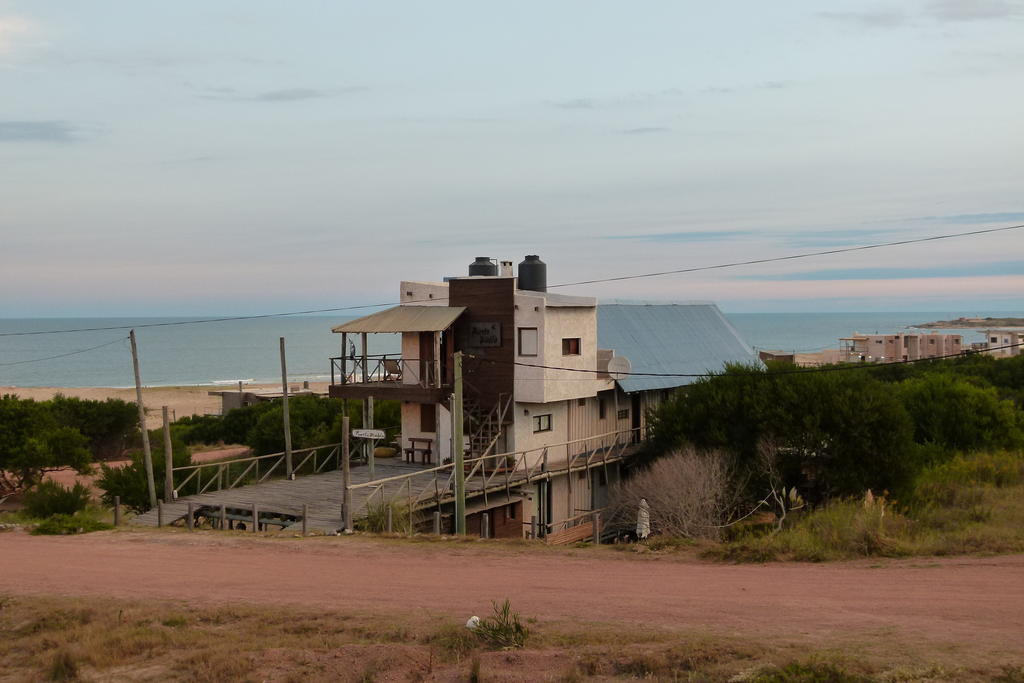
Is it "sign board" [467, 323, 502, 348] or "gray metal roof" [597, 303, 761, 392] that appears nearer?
"sign board" [467, 323, 502, 348]

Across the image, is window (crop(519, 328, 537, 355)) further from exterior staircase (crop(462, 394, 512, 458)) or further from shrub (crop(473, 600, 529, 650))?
shrub (crop(473, 600, 529, 650))

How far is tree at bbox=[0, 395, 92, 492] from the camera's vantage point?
124ft

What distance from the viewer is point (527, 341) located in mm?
30531

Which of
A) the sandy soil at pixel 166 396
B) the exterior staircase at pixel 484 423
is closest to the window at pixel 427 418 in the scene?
the exterior staircase at pixel 484 423

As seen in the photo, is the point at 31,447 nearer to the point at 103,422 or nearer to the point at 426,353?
the point at 103,422

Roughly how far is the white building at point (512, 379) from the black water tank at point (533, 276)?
0.05m

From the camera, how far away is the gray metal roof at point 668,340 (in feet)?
114

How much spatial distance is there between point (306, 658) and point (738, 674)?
5.38m

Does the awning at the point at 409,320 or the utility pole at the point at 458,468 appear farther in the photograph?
the awning at the point at 409,320

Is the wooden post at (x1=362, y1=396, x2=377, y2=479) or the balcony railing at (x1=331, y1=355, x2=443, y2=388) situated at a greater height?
the balcony railing at (x1=331, y1=355, x2=443, y2=388)

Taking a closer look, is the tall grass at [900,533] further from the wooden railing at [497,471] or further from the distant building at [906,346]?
the distant building at [906,346]

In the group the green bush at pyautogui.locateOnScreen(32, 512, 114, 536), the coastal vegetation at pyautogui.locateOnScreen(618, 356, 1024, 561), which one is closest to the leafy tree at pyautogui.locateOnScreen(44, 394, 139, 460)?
the green bush at pyautogui.locateOnScreen(32, 512, 114, 536)

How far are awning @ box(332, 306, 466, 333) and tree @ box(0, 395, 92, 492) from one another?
1596cm

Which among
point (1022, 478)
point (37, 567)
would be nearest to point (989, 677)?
point (37, 567)
